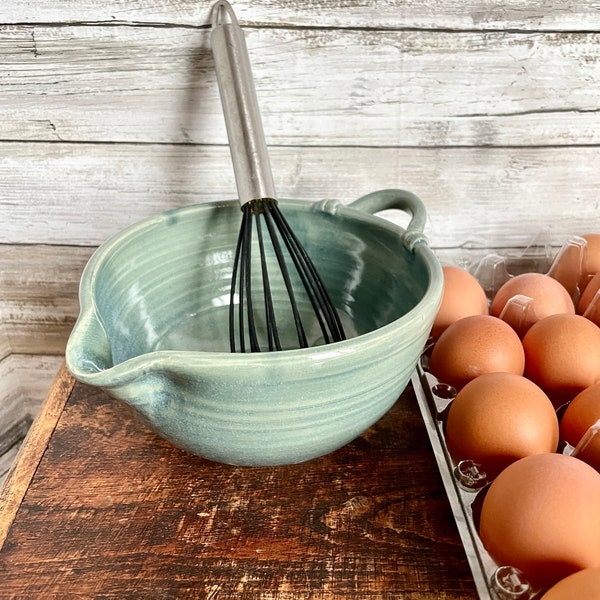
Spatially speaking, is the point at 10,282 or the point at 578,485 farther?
the point at 10,282

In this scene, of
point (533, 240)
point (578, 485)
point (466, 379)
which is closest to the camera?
point (578, 485)

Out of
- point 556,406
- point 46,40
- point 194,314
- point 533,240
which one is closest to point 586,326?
point 556,406

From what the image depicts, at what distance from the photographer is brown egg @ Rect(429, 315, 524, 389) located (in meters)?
0.38

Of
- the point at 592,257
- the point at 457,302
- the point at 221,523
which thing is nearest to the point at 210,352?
the point at 221,523

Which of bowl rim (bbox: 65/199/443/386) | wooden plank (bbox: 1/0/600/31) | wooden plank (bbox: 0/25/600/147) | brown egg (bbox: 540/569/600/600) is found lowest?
brown egg (bbox: 540/569/600/600)

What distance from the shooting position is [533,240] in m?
0.54

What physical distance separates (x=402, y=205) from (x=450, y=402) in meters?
0.15

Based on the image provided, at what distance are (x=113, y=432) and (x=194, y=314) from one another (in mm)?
104

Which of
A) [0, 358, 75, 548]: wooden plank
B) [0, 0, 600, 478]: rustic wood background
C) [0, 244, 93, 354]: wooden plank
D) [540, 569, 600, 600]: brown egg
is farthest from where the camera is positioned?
[0, 244, 93, 354]: wooden plank

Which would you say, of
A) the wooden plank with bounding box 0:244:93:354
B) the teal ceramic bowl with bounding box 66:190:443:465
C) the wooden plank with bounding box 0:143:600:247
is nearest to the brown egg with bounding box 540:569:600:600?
the teal ceramic bowl with bounding box 66:190:443:465

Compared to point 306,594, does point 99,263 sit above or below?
above

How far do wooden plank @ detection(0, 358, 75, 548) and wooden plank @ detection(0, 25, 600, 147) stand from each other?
0.21 metres

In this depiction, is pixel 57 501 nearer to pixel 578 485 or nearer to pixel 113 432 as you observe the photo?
pixel 113 432

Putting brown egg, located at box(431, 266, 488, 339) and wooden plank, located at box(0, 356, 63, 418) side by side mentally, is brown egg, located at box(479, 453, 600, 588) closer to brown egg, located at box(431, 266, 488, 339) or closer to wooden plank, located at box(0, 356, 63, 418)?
brown egg, located at box(431, 266, 488, 339)
